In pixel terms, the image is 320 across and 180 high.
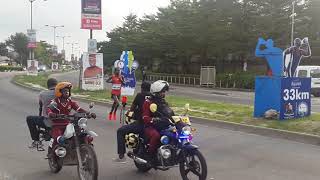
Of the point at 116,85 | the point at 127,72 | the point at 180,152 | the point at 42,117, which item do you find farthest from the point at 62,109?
the point at 116,85

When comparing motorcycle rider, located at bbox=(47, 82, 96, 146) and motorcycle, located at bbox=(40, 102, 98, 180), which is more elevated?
motorcycle rider, located at bbox=(47, 82, 96, 146)

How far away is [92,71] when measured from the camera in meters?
33.3

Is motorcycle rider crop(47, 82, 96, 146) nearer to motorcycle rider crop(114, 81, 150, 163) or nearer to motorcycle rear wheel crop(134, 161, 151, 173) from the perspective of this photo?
motorcycle rider crop(114, 81, 150, 163)

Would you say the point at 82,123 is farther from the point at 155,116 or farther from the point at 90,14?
the point at 90,14

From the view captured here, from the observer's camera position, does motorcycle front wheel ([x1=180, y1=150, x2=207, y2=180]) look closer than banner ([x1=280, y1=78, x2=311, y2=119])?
Yes

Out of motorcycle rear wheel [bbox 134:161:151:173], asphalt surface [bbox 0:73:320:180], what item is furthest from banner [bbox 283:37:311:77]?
motorcycle rear wheel [bbox 134:161:151:173]

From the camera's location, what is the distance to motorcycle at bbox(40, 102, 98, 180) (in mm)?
7547

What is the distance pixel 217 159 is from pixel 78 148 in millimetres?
3358

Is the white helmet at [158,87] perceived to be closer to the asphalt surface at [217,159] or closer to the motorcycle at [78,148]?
the motorcycle at [78,148]

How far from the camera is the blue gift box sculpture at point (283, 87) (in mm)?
15516

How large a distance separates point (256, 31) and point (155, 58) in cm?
2176

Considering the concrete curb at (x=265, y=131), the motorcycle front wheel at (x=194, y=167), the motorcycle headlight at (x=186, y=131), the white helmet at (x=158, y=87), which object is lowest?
the concrete curb at (x=265, y=131)

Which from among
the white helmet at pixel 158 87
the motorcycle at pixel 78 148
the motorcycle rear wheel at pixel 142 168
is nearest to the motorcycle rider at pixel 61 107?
the motorcycle at pixel 78 148

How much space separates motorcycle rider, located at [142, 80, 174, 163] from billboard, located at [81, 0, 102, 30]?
80.7 feet
